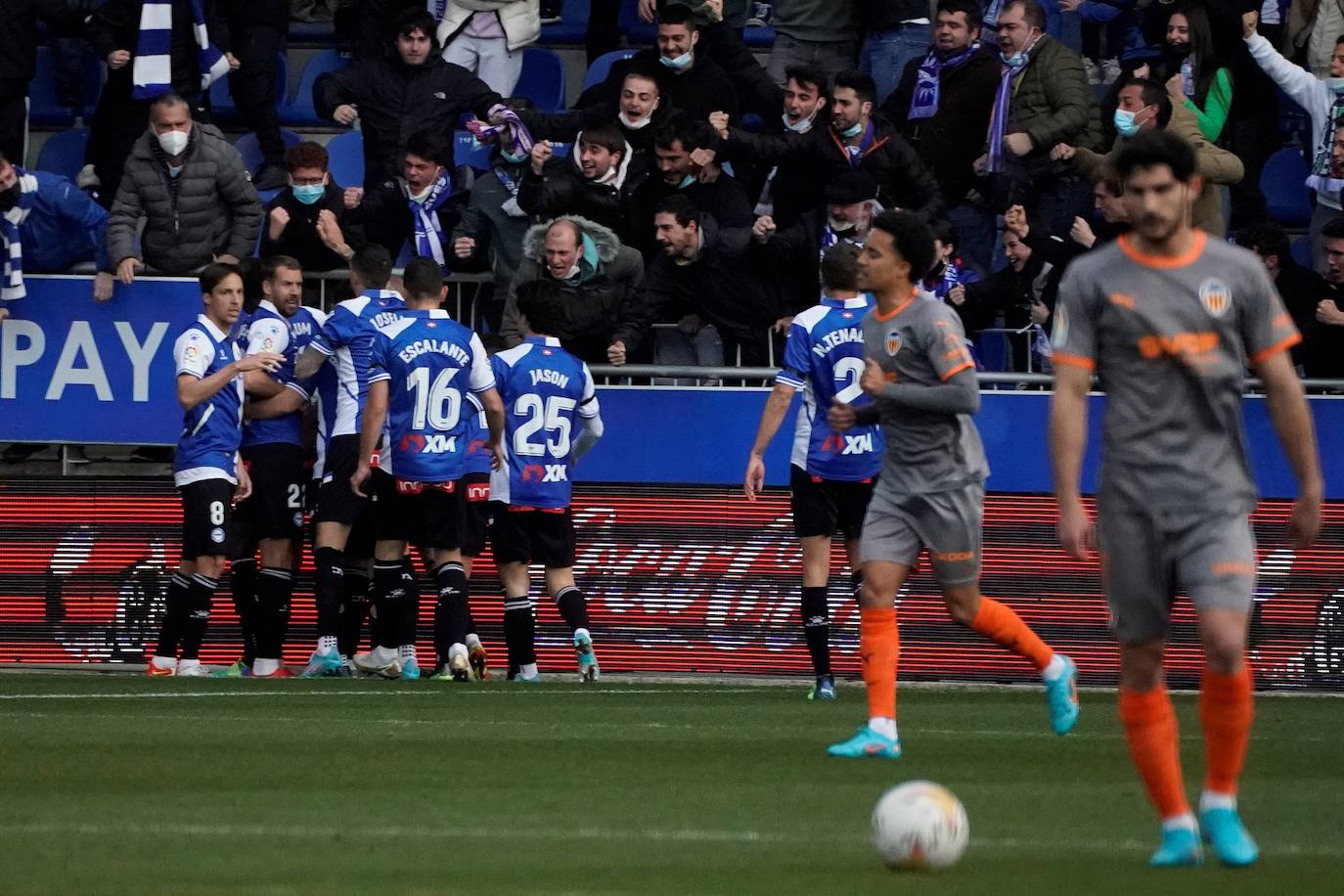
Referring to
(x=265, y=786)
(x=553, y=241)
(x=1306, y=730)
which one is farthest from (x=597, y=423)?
(x=265, y=786)

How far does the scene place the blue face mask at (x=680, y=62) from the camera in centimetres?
1672

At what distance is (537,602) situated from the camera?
1548 cm

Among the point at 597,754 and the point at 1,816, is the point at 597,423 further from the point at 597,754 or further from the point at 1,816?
the point at 1,816

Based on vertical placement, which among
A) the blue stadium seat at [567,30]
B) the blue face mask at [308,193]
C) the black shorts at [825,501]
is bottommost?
the black shorts at [825,501]

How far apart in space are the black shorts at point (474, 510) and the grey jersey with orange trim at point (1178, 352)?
7.83 metres

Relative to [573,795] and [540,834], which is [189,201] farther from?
[540,834]

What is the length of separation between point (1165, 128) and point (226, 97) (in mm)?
8172

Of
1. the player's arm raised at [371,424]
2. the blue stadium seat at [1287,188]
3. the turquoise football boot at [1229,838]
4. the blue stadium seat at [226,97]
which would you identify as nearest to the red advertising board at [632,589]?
the player's arm raised at [371,424]

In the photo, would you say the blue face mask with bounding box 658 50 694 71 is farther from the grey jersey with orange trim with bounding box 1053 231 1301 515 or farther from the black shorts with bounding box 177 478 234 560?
the grey jersey with orange trim with bounding box 1053 231 1301 515

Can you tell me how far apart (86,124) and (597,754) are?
11.7m

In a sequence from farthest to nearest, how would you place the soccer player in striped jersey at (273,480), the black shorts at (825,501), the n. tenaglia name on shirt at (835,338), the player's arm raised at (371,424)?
the soccer player in striped jersey at (273,480), the player's arm raised at (371,424), the black shorts at (825,501), the n. tenaglia name on shirt at (835,338)

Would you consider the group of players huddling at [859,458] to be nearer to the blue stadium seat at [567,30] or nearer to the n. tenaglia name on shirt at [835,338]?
the n. tenaglia name on shirt at [835,338]

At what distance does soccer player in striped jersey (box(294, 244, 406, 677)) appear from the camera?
1413 cm

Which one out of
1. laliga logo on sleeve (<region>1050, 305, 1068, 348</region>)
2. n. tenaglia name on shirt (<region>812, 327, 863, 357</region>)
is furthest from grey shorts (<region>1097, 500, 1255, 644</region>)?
n. tenaglia name on shirt (<region>812, 327, 863, 357</region>)
